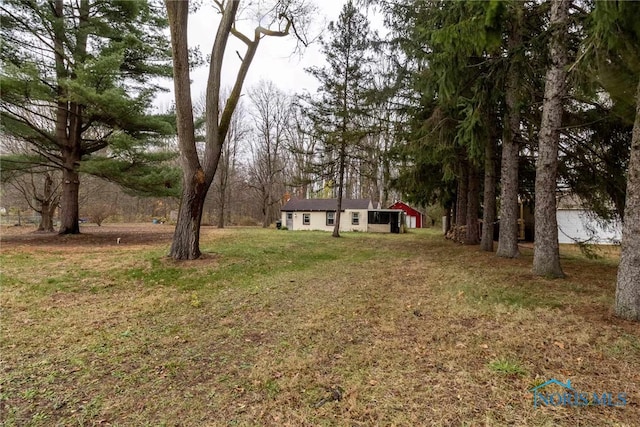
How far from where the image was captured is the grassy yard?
2127mm

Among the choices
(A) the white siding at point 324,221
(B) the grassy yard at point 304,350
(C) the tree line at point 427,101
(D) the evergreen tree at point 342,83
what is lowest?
(B) the grassy yard at point 304,350

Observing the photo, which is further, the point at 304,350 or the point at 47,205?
the point at 47,205

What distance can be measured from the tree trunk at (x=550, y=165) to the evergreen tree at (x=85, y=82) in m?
11.1

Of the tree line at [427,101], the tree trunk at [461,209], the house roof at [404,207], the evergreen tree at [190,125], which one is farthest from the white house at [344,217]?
the evergreen tree at [190,125]

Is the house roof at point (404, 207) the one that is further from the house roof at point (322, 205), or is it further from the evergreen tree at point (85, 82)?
the evergreen tree at point (85, 82)

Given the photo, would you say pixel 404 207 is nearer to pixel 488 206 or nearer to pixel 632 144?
pixel 488 206

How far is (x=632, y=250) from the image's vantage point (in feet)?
11.7

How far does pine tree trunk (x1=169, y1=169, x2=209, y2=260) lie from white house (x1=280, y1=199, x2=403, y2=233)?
55.5 feet

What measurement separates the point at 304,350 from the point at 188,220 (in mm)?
5224

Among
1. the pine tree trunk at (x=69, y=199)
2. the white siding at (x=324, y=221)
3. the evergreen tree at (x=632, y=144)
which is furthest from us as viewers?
the white siding at (x=324, y=221)

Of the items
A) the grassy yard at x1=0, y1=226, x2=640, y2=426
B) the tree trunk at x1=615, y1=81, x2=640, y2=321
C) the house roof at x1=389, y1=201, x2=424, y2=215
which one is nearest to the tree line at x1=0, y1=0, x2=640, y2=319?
the tree trunk at x1=615, y1=81, x2=640, y2=321

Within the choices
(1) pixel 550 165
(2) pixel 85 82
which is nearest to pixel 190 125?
(2) pixel 85 82

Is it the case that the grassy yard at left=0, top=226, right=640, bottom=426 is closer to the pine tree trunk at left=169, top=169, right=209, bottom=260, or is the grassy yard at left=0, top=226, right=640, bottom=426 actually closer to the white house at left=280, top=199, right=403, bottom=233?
the pine tree trunk at left=169, top=169, right=209, bottom=260

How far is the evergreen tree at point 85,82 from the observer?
9.37 meters
